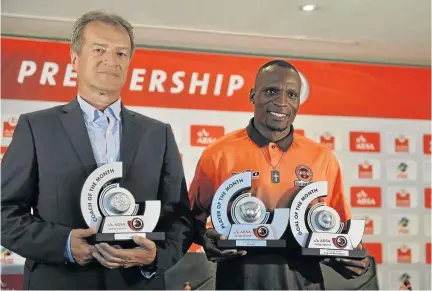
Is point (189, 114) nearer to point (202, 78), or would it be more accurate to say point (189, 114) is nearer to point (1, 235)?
point (202, 78)

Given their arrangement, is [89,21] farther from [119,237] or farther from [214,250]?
[214,250]

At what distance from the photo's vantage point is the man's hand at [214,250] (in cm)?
272

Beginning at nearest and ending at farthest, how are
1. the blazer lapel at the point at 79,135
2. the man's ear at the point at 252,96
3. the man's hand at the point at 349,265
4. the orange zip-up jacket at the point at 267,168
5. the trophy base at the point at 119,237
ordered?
the trophy base at the point at 119,237 < the blazer lapel at the point at 79,135 < the man's hand at the point at 349,265 < the orange zip-up jacket at the point at 267,168 < the man's ear at the point at 252,96

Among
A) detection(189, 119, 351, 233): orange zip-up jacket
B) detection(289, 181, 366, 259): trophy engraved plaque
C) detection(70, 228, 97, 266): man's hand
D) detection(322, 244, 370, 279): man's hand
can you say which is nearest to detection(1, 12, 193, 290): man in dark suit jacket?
detection(70, 228, 97, 266): man's hand

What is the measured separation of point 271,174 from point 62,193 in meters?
0.95

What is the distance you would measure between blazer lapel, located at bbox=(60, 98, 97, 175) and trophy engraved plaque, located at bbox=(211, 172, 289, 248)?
1.88 ft

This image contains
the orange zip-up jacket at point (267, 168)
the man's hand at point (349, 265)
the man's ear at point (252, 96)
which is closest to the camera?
the man's hand at point (349, 265)

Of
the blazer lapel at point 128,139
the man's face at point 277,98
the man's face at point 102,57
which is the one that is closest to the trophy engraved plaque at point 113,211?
the blazer lapel at point 128,139

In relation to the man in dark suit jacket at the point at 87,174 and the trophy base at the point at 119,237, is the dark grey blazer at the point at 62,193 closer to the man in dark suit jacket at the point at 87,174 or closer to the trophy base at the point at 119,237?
the man in dark suit jacket at the point at 87,174

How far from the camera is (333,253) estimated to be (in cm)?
270

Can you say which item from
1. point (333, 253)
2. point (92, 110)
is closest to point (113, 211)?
point (92, 110)

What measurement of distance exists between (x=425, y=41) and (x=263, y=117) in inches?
65.9

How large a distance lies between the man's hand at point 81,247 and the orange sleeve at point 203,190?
0.56 m

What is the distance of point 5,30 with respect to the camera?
359cm
